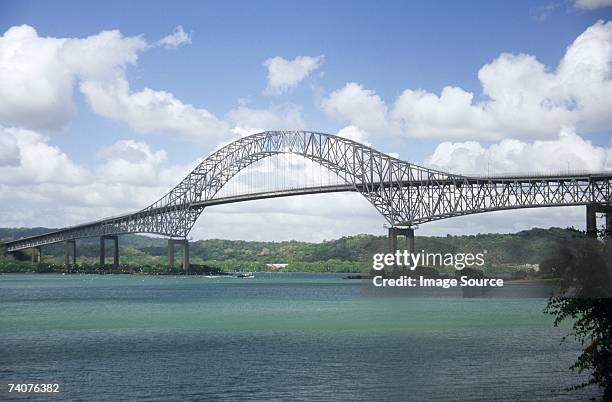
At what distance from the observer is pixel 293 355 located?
31906mm

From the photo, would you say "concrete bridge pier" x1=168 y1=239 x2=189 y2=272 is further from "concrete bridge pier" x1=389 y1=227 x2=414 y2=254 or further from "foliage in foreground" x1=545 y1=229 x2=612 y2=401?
"foliage in foreground" x1=545 y1=229 x2=612 y2=401

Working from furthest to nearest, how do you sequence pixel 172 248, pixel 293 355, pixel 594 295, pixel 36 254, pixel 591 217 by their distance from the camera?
pixel 36 254 < pixel 172 248 < pixel 591 217 < pixel 293 355 < pixel 594 295

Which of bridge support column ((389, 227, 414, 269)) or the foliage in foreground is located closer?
the foliage in foreground

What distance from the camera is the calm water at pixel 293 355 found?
24.7 metres

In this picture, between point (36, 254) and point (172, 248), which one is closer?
point (172, 248)

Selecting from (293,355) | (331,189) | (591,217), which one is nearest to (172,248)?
(331,189)

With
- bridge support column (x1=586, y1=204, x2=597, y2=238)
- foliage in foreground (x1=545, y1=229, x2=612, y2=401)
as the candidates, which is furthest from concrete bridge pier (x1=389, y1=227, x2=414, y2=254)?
foliage in foreground (x1=545, y1=229, x2=612, y2=401)

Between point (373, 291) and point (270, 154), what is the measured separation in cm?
3518

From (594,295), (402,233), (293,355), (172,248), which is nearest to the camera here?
(594,295)

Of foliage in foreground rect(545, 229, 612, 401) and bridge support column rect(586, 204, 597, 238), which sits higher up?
bridge support column rect(586, 204, 597, 238)

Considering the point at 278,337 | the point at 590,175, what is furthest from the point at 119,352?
the point at 590,175

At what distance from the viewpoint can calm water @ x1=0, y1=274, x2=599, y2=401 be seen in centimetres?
2473

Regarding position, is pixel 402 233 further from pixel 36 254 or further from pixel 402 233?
pixel 36 254

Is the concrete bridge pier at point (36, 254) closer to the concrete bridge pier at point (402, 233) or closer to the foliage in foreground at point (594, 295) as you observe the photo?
the concrete bridge pier at point (402, 233)
